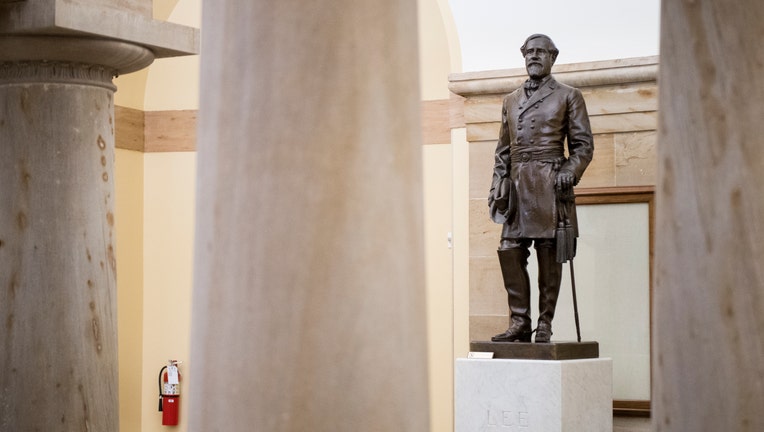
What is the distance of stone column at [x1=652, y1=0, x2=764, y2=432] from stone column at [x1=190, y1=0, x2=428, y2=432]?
1.34 feet

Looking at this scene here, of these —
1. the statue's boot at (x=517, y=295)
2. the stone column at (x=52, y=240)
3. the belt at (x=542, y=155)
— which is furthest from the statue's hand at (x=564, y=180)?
the stone column at (x=52, y=240)

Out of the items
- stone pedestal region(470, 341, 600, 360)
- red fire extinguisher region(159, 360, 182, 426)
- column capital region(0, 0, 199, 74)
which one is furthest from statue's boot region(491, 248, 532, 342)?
red fire extinguisher region(159, 360, 182, 426)

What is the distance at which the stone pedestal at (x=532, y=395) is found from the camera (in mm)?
7578

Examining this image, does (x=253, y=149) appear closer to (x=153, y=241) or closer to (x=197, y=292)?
(x=197, y=292)

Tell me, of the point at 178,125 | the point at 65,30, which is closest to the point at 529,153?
the point at 65,30

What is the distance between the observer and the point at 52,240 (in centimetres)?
484

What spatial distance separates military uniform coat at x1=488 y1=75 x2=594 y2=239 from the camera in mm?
7930

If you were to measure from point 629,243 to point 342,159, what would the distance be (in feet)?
30.0

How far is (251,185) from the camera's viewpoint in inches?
70.4

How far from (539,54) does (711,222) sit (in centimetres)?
625

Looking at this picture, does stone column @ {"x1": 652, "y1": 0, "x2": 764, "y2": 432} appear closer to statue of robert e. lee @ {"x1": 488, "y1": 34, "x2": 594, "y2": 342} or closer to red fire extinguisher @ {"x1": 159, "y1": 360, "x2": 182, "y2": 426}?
statue of robert e. lee @ {"x1": 488, "y1": 34, "x2": 594, "y2": 342}

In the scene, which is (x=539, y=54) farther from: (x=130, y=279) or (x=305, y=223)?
(x=130, y=279)

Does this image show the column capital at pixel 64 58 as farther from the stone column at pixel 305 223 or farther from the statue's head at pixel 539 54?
the statue's head at pixel 539 54

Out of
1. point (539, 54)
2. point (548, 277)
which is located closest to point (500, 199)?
point (548, 277)
